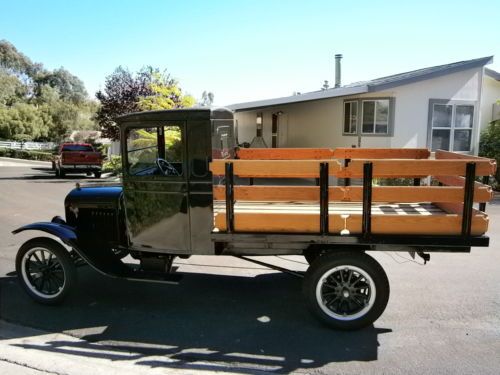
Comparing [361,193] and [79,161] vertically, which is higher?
[361,193]

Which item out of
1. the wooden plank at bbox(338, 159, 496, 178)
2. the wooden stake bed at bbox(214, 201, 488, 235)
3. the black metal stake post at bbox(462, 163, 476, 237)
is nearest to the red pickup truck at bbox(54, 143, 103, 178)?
the wooden stake bed at bbox(214, 201, 488, 235)

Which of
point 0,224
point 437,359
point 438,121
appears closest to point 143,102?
point 0,224

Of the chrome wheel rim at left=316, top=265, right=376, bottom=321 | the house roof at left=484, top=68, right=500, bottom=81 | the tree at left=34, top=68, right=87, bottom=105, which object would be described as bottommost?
the chrome wheel rim at left=316, top=265, right=376, bottom=321

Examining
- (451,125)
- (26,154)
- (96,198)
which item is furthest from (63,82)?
(96,198)

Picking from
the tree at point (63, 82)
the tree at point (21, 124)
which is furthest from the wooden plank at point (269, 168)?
the tree at point (63, 82)

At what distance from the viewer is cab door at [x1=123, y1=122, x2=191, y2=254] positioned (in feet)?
14.4

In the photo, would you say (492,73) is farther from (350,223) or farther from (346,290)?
(346,290)

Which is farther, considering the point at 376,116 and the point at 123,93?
the point at 123,93

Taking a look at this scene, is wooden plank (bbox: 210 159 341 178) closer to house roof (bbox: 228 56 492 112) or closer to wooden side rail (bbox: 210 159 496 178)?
wooden side rail (bbox: 210 159 496 178)

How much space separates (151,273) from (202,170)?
1.28 meters

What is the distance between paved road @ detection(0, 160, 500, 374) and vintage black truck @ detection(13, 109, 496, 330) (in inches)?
13.9

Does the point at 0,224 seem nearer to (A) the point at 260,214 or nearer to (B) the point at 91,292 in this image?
(B) the point at 91,292

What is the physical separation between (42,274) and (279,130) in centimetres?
1551

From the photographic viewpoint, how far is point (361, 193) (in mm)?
4090
